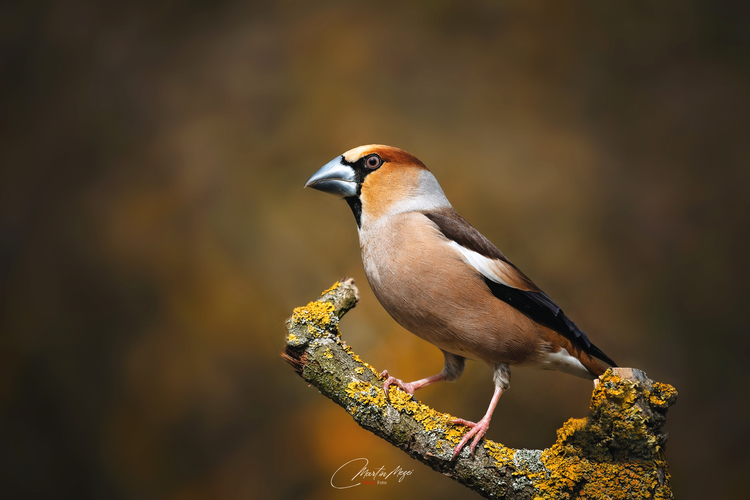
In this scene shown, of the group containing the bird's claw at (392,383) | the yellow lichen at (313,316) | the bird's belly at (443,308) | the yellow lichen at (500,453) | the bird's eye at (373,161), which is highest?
the bird's eye at (373,161)

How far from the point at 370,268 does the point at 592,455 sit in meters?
0.79

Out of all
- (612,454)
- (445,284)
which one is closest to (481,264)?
(445,284)

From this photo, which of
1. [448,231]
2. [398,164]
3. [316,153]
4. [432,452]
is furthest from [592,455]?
[316,153]

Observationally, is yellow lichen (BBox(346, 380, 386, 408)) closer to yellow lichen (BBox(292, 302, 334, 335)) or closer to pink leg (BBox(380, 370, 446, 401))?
pink leg (BBox(380, 370, 446, 401))

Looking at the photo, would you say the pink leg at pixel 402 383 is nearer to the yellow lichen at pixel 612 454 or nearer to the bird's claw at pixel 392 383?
the bird's claw at pixel 392 383

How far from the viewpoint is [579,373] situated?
5.11 ft

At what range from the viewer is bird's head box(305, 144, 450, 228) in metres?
1.57

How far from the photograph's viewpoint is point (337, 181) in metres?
1.58

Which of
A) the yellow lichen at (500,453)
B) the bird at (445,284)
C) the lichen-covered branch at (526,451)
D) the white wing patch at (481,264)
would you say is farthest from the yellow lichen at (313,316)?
the yellow lichen at (500,453)

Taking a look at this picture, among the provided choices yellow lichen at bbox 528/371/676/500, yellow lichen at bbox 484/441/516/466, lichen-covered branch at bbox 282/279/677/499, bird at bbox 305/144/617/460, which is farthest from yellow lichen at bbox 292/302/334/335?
yellow lichen at bbox 528/371/676/500

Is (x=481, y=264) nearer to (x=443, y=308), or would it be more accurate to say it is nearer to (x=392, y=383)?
(x=443, y=308)

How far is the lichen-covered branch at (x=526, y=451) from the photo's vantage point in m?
1.28

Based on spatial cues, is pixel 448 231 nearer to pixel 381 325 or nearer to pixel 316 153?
pixel 381 325

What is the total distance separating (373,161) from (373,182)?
2.8 inches
